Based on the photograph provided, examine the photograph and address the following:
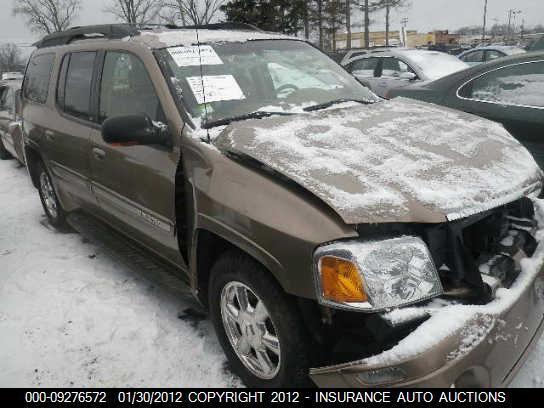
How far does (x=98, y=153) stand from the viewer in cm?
322

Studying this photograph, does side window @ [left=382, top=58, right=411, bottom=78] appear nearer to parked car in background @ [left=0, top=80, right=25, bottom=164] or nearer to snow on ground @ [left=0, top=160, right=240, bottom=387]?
parked car in background @ [left=0, top=80, right=25, bottom=164]

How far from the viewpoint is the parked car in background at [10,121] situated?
6829mm

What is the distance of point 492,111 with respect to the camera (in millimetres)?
3910

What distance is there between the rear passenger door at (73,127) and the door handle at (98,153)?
4.9 inches

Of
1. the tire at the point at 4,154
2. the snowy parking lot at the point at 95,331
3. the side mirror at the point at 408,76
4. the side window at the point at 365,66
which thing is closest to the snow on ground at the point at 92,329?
the snowy parking lot at the point at 95,331

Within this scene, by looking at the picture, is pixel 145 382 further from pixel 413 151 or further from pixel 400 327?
pixel 413 151

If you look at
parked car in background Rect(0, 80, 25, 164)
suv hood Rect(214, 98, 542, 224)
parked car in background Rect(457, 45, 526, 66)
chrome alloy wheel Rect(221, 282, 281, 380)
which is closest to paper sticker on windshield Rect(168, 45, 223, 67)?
suv hood Rect(214, 98, 542, 224)

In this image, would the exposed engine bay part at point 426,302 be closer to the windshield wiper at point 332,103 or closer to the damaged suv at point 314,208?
the damaged suv at point 314,208

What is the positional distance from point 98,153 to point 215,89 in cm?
107

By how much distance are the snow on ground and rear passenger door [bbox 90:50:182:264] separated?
1.54 feet

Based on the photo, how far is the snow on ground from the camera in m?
2.56

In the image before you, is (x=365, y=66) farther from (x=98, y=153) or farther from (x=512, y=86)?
(x=98, y=153)

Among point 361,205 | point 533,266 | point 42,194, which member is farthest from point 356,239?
point 42,194

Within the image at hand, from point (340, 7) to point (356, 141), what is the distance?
3067cm
